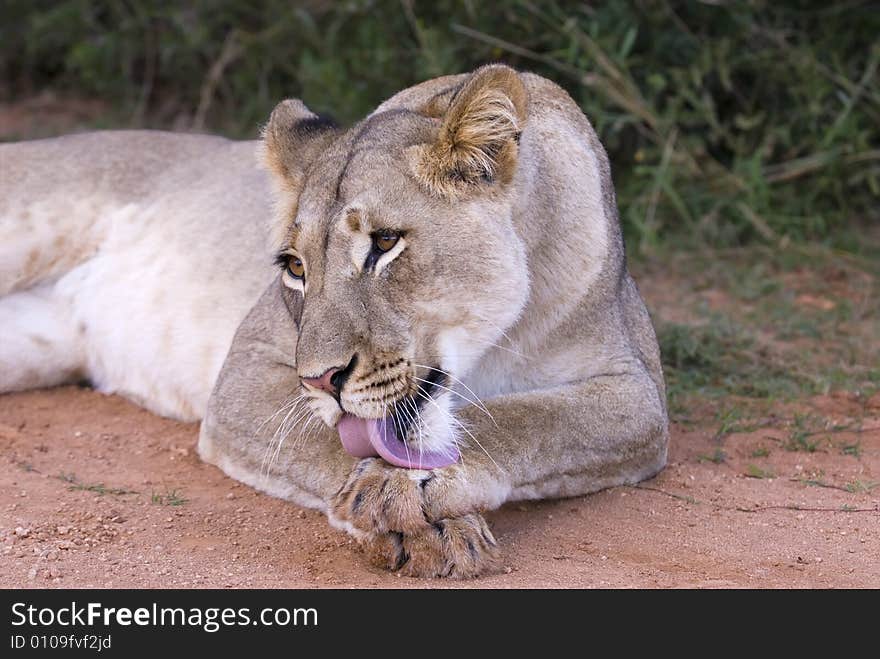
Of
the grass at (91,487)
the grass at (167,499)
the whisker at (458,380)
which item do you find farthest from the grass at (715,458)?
the grass at (91,487)

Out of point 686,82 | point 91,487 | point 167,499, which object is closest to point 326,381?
point 167,499

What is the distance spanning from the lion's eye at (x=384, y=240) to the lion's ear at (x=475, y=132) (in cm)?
18

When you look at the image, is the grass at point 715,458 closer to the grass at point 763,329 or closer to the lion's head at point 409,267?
the grass at point 763,329

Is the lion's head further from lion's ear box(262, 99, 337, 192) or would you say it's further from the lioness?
lion's ear box(262, 99, 337, 192)

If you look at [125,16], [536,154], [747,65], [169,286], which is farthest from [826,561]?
[125,16]

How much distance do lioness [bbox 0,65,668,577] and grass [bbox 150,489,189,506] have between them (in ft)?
0.64

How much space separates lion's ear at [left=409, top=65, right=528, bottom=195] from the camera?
317 cm

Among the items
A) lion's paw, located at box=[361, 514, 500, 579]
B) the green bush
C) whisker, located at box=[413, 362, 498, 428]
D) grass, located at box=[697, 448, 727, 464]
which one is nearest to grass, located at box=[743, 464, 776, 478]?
grass, located at box=[697, 448, 727, 464]

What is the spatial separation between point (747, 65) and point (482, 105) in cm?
355

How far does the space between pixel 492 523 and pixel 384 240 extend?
0.80 metres

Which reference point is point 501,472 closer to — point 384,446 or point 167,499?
point 384,446

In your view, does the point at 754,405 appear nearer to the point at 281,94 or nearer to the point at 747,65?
the point at 747,65

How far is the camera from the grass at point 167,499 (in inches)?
140

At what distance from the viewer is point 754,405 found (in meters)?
4.55
